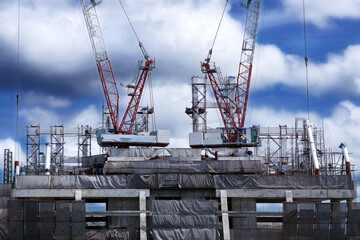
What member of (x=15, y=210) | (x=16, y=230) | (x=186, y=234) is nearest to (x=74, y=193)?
(x=15, y=210)

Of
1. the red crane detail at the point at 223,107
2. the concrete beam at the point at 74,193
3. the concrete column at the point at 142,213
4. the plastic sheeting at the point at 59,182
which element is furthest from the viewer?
the red crane detail at the point at 223,107

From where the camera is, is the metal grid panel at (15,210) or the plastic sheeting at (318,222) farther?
the plastic sheeting at (318,222)

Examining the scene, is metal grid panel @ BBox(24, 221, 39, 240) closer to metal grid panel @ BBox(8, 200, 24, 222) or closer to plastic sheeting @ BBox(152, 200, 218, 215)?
metal grid panel @ BBox(8, 200, 24, 222)

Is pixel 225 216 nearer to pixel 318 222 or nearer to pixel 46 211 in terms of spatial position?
pixel 318 222

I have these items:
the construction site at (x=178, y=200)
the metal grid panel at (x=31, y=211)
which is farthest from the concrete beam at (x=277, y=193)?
the metal grid panel at (x=31, y=211)

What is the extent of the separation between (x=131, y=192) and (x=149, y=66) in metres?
44.1

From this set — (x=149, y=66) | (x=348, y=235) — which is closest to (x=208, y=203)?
(x=348, y=235)

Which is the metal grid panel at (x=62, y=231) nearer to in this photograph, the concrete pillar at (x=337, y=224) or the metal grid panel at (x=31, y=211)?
the metal grid panel at (x=31, y=211)

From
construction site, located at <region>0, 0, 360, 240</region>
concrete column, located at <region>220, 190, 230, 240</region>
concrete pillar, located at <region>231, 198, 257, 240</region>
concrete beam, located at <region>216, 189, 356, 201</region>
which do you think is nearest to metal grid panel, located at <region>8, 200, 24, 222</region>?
construction site, located at <region>0, 0, 360, 240</region>

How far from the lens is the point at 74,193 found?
165 ft

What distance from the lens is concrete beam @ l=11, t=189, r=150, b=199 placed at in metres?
50.2

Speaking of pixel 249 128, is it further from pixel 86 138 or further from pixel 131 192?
pixel 131 192

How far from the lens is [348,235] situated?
155 ft

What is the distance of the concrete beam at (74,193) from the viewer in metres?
50.2
